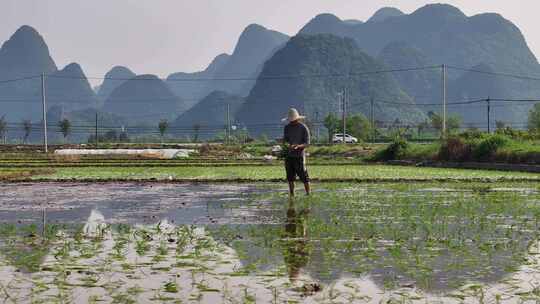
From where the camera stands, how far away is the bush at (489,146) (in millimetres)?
33125

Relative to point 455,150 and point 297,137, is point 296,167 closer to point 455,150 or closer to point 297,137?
point 297,137

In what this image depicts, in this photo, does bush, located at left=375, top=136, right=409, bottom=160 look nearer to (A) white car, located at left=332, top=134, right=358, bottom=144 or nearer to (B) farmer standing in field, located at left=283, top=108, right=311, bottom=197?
(B) farmer standing in field, located at left=283, top=108, right=311, bottom=197

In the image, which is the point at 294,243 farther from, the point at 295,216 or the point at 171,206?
the point at 171,206

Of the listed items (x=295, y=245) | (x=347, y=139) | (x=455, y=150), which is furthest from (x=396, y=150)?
(x=347, y=139)

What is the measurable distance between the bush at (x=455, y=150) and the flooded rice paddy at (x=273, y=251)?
20524mm

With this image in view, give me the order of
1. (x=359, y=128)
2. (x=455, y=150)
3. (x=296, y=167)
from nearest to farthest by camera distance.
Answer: (x=296, y=167)
(x=455, y=150)
(x=359, y=128)

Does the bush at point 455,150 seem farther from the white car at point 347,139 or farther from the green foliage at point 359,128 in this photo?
the green foliage at point 359,128

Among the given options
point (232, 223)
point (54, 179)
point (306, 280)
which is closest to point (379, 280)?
point (306, 280)

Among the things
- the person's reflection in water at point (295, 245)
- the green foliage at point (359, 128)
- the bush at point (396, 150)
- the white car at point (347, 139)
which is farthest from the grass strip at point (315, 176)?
the green foliage at point (359, 128)

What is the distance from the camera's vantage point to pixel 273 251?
7.92 meters

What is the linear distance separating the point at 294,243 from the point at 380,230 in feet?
5.40

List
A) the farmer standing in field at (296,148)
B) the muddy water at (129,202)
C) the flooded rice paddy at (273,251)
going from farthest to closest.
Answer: the farmer standing in field at (296,148)
the muddy water at (129,202)
the flooded rice paddy at (273,251)

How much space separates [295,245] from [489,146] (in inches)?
1063

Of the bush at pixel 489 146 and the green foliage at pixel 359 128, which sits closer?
the bush at pixel 489 146
